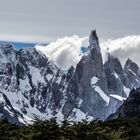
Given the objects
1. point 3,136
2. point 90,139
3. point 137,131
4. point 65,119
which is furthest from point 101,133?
point 137,131

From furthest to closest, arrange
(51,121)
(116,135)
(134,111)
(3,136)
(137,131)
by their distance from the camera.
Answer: (134,111), (137,131), (3,136), (51,121), (116,135)

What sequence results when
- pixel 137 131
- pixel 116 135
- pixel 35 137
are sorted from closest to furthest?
pixel 116 135 → pixel 35 137 → pixel 137 131

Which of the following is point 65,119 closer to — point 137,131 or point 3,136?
point 3,136

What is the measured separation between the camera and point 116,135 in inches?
1880

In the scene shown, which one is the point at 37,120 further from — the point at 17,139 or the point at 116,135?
the point at 116,135

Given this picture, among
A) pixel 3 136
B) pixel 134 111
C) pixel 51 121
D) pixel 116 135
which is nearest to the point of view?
pixel 116 135

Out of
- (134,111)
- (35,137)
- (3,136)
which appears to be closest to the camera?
(35,137)

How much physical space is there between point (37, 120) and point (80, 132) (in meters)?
8.48

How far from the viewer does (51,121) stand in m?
56.0

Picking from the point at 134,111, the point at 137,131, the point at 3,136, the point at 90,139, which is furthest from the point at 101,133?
the point at 134,111

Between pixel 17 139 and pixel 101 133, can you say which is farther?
pixel 17 139

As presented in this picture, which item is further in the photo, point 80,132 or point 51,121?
point 51,121

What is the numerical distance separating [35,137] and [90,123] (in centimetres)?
566

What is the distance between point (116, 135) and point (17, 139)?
43.0ft
